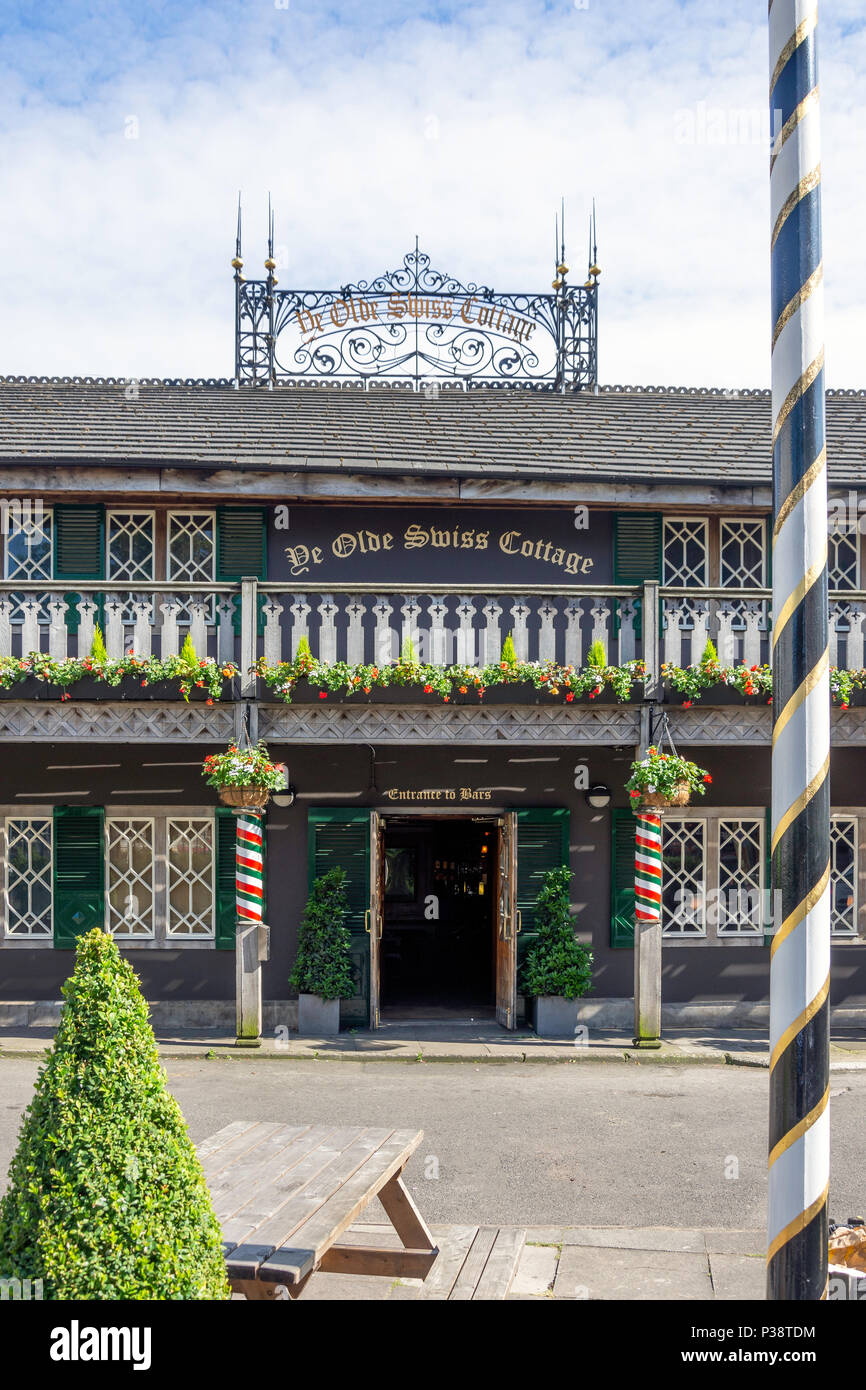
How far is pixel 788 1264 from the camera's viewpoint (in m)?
3.38

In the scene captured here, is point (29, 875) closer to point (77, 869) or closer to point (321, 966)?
point (77, 869)

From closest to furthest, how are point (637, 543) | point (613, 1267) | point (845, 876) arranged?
point (613, 1267) → point (845, 876) → point (637, 543)

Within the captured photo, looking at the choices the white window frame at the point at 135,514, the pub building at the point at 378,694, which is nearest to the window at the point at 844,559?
the pub building at the point at 378,694

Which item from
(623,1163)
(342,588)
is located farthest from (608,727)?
(623,1163)

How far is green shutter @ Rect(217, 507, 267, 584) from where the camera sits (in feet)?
43.9

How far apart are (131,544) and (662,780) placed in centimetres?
668

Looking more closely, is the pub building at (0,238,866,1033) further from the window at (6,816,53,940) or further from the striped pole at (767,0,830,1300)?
the striped pole at (767,0,830,1300)

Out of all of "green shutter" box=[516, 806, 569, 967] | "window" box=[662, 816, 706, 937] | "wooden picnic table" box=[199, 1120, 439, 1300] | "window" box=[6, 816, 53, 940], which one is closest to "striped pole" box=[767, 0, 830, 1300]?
"wooden picnic table" box=[199, 1120, 439, 1300]

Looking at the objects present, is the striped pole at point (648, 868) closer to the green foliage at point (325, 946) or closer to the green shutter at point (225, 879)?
the green foliage at point (325, 946)

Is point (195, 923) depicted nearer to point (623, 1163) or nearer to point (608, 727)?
point (608, 727)

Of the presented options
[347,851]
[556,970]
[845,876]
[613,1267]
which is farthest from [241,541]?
[613,1267]

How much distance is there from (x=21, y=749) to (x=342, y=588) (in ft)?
14.0

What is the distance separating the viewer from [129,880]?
1294 centimetres

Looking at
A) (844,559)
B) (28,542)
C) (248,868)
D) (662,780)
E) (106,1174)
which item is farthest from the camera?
(844,559)
